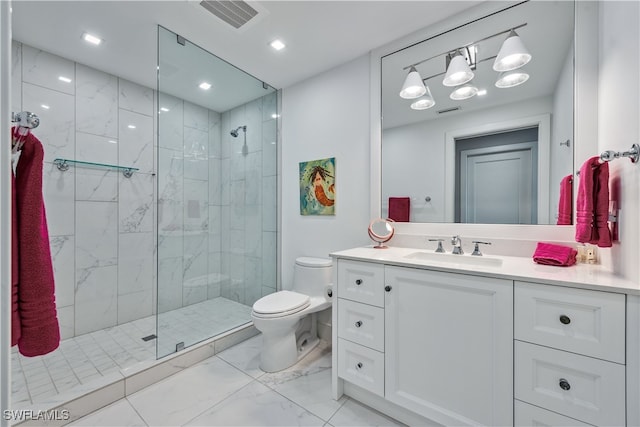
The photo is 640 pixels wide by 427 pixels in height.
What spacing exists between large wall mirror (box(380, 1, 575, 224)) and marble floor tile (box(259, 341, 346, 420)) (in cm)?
122

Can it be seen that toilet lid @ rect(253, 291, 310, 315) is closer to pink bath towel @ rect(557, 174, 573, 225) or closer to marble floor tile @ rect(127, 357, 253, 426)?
marble floor tile @ rect(127, 357, 253, 426)

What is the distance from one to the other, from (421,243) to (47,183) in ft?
9.55

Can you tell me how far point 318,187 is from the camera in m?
2.43

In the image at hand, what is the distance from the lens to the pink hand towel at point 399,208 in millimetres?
2000

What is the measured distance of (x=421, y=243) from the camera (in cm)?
190

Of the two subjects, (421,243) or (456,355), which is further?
(421,243)

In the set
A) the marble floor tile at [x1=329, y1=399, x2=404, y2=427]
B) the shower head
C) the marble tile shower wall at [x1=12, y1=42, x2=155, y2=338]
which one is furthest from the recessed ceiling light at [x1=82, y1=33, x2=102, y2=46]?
the marble floor tile at [x1=329, y1=399, x2=404, y2=427]

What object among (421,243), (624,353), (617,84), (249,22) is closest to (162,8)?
(249,22)

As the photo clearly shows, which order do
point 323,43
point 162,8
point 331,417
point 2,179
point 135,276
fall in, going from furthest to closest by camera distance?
point 135,276, point 323,43, point 162,8, point 331,417, point 2,179

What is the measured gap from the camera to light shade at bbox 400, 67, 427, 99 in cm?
195

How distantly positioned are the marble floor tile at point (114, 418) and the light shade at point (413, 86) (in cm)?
260

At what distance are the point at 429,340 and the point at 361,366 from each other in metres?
0.45

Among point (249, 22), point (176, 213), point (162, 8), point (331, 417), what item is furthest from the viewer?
point (176, 213)

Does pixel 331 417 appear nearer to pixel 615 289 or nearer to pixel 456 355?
pixel 456 355
